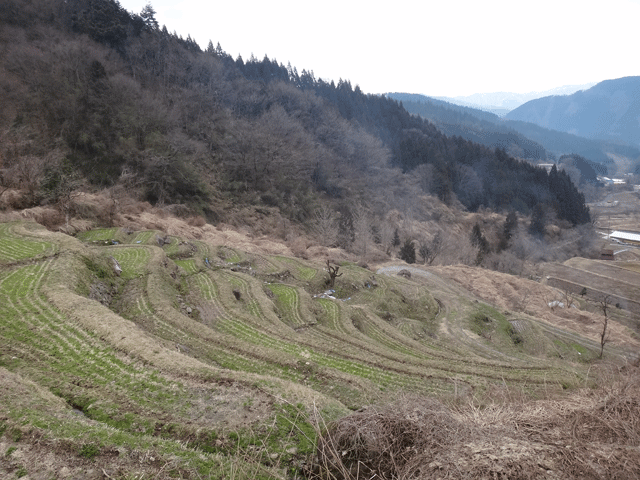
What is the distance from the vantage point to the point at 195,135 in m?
78.2

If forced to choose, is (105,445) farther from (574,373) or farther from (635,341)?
(635,341)

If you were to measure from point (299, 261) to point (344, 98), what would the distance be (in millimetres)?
116221

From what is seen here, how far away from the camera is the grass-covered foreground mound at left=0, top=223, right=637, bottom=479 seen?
A: 18.1 ft

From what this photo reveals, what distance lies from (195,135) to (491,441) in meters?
84.1

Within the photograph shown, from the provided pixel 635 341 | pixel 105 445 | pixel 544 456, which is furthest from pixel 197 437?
pixel 635 341

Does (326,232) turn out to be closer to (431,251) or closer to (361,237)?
(361,237)

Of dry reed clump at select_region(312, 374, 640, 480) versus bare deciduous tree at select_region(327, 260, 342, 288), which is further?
bare deciduous tree at select_region(327, 260, 342, 288)

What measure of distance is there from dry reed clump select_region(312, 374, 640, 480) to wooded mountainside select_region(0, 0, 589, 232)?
3847cm

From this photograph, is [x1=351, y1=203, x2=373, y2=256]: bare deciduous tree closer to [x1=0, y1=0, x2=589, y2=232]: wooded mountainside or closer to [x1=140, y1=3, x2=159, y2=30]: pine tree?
[x1=0, y1=0, x2=589, y2=232]: wooded mountainside

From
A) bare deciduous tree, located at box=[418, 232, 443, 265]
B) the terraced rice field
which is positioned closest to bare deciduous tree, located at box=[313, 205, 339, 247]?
bare deciduous tree, located at box=[418, 232, 443, 265]

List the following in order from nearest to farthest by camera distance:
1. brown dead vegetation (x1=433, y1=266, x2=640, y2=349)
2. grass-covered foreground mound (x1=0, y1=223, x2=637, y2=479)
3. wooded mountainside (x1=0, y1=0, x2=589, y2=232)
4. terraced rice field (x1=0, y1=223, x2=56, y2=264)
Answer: grass-covered foreground mound (x1=0, y1=223, x2=637, y2=479), terraced rice field (x1=0, y1=223, x2=56, y2=264), brown dead vegetation (x1=433, y1=266, x2=640, y2=349), wooded mountainside (x1=0, y1=0, x2=589, y2=232)

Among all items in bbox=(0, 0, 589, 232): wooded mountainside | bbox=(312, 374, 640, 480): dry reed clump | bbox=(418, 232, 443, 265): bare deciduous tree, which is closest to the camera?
bbox=(312, 374, 640, 480): dry reed clump

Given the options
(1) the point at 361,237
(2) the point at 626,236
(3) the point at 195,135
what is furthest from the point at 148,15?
(2) the point at 626,236

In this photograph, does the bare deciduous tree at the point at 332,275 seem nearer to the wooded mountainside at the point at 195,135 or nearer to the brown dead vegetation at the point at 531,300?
the brown dead vegetation at the point at 531,300
